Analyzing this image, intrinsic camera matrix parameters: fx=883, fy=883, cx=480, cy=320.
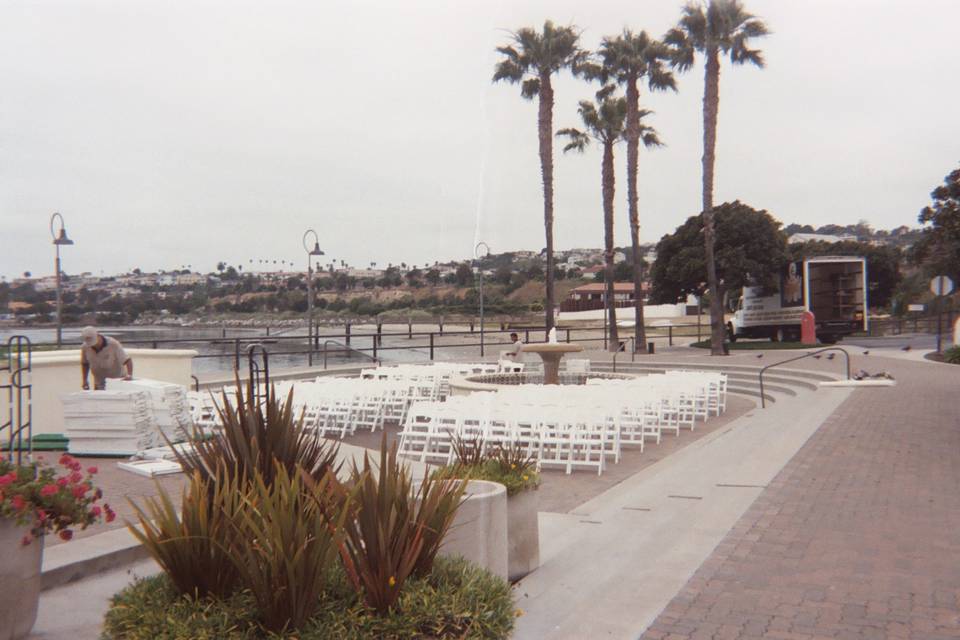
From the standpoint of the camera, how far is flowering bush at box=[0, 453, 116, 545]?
14.4 feet

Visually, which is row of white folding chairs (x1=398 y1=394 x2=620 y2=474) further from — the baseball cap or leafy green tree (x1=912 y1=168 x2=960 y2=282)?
leafy green tree (x1=912 y1=168 x2=960 y2=282)

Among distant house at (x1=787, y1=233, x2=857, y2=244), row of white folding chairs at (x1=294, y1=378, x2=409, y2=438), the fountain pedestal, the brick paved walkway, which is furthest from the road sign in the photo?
distant house at (x1=787, y1=233, x2=857, y2=244)

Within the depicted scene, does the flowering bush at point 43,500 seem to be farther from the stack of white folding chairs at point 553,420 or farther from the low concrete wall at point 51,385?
the low concrete wall at point 51,385

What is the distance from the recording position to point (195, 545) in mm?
4047

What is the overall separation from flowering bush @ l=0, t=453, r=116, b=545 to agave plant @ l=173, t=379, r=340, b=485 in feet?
2.25

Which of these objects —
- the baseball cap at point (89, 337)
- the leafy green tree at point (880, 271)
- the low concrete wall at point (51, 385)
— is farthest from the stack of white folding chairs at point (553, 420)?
the leafy green tree at point (880, 271)

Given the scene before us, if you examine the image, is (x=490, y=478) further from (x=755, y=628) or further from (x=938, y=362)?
(x=938, y=362)

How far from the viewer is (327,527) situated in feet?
13.3

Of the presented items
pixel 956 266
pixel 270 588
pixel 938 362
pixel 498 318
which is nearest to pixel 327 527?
pixel 270 588

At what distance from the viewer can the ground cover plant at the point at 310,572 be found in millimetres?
3846

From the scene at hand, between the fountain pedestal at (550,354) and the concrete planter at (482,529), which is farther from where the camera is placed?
the fountain pedestal at (550,354)

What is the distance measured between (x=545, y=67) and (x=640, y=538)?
3335 cm

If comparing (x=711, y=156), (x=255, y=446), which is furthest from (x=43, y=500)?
(x=711, y=156)

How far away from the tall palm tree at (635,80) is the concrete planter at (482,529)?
3271 cm
